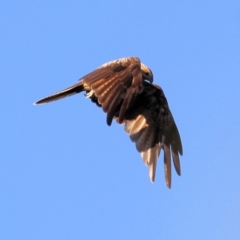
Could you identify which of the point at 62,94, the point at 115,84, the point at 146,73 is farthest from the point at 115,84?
the point at 146,73

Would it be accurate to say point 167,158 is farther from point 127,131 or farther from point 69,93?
point 69,93

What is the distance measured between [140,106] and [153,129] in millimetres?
448

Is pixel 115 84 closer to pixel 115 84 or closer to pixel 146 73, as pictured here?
pixel 115 84

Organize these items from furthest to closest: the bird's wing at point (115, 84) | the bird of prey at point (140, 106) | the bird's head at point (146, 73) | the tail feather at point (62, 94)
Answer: the bird's head at point (146, 73), the tail feather at point (62, 94), the bird of prey at point (140, 106), the bird's wing at point (115, 84)

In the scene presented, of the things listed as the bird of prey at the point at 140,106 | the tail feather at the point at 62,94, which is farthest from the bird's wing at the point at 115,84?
the tail feather at the point at 62,94

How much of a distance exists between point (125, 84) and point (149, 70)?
6.88ft

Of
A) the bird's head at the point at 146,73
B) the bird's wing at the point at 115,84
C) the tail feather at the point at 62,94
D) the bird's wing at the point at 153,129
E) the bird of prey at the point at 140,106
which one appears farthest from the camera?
the bird's head at the point at 146,73

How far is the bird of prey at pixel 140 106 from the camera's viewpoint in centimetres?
1600

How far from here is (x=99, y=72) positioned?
16156 mm

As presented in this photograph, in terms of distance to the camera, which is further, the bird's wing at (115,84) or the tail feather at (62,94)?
the tail feather at (62,94)

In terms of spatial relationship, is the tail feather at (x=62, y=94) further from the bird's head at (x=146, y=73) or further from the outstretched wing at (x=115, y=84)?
the bird's head at (x=146, y=73)

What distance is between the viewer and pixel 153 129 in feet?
59.2

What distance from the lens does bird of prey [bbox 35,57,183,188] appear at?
16.0 metres

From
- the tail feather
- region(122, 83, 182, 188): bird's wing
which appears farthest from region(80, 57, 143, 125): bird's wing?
region(122, 83, 182, 188): bird's wing
